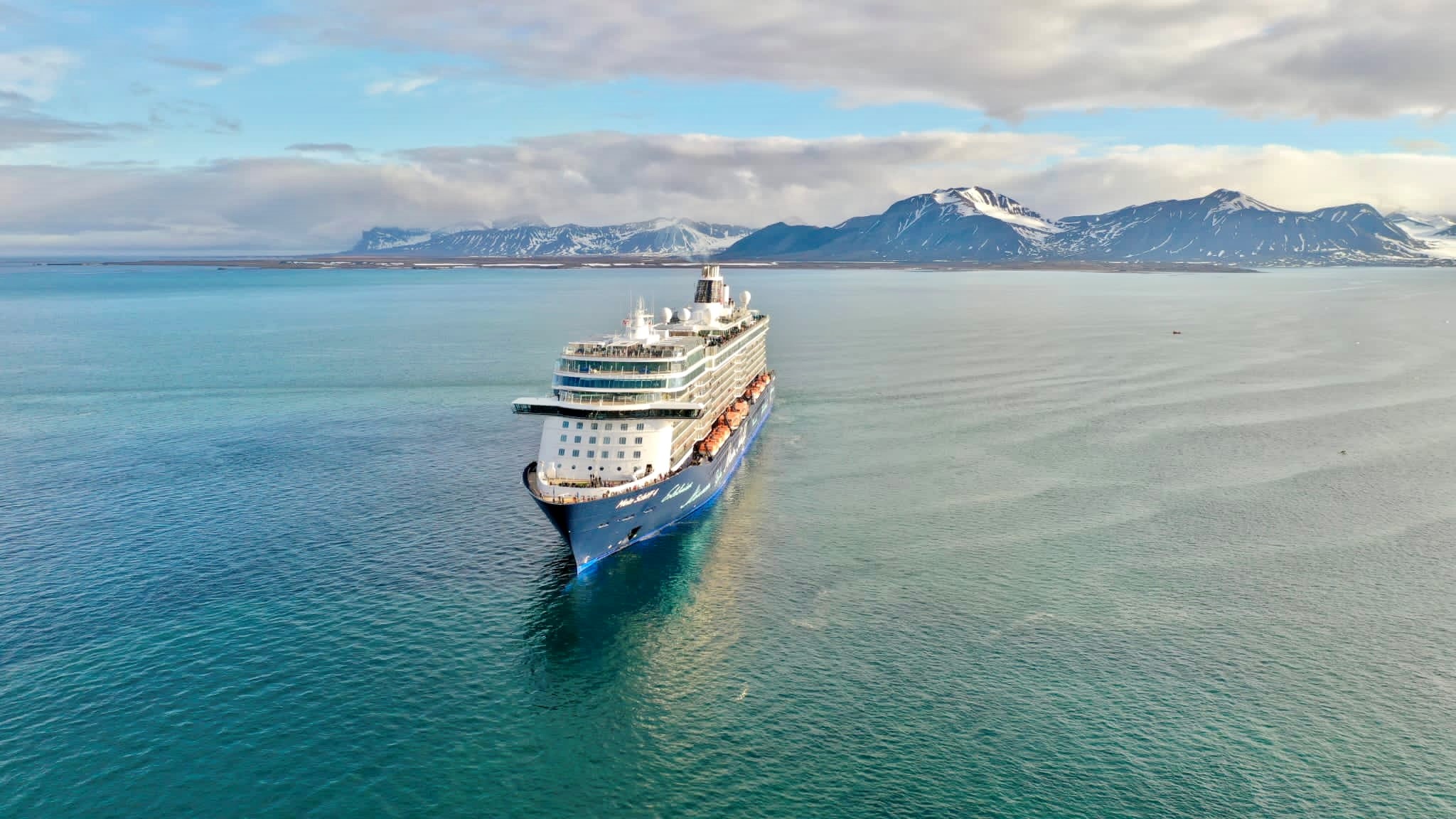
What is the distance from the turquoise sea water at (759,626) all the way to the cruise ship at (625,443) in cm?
260

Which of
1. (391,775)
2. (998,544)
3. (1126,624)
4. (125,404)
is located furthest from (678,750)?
(125,404)

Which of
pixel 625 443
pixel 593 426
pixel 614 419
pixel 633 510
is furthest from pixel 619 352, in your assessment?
pixel 633 510

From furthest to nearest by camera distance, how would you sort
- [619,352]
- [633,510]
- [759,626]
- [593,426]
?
[619,352], [593,426], [633,510], [759,626]

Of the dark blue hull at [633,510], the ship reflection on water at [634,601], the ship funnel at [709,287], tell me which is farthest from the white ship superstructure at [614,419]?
the ship funnel at [709,287]

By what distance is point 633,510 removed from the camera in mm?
59281

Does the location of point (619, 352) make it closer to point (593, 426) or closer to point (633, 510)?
point (593, 426)

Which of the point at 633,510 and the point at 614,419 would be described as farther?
the point at 614,419

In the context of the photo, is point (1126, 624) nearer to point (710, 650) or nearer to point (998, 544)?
point (998, 544)

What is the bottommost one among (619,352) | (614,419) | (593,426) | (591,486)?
(591,486)

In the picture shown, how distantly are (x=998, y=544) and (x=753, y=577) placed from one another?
17632 millimetres

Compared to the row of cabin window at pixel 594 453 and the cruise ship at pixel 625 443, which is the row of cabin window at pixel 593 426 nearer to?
the cruise ship at pixel 625 443

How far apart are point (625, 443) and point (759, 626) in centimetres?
2000

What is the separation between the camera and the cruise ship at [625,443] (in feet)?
189

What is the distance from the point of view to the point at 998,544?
198ft
